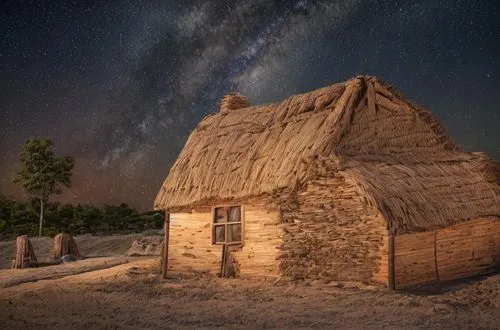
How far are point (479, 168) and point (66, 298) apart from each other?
12.4 metres

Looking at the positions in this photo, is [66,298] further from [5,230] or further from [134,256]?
[5,230]

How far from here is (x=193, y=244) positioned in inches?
617

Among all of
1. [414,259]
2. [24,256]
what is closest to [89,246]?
[24,256]

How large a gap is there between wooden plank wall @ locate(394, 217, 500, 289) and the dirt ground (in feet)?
1.96

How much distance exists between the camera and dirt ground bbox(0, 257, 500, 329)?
8.94 metres

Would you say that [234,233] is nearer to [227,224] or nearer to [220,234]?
[227,224]

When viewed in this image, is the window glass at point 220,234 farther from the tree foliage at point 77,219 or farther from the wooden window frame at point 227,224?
the tree foliage at point 77,219

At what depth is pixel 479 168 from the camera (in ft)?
50.5

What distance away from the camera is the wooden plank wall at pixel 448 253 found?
1198 cm

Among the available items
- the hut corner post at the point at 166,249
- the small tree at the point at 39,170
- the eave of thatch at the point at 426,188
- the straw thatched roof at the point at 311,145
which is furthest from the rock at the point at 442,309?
the small tree at the point at 39,170

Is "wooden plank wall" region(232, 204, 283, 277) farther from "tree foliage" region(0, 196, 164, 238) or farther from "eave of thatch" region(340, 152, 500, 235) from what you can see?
"tree foliage" region(0, 196, 164, 238)

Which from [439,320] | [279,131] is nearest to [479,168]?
[279,131]

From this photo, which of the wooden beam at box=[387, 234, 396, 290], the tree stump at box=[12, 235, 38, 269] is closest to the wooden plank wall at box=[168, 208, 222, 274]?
the wooden beam at box=[387, 234, 396, 290]

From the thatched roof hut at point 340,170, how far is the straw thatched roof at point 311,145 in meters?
0.04
